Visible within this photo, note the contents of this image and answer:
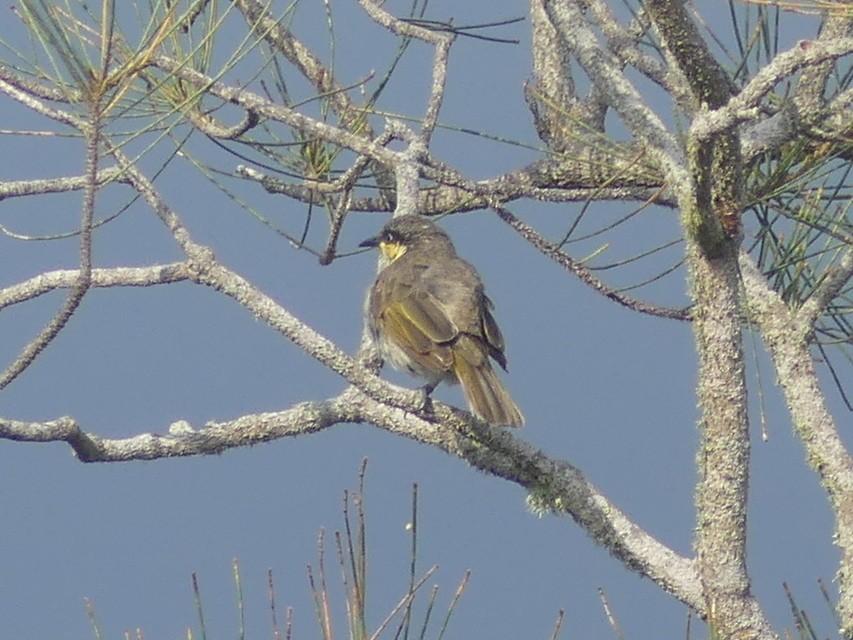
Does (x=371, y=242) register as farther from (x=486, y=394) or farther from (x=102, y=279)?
(x=102, y=279)

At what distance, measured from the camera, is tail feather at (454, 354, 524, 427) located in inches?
116

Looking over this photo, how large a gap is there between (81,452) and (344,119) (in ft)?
4.72

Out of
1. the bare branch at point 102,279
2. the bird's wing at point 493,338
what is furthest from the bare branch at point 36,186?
the bird's wing at point 493,338

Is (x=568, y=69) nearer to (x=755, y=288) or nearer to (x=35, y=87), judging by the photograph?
(x=755, y=288)

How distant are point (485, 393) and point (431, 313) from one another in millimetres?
551

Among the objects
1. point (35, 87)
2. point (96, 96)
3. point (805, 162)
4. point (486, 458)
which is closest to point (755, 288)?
point (805, 162)

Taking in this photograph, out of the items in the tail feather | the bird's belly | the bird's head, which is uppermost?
the bird's head

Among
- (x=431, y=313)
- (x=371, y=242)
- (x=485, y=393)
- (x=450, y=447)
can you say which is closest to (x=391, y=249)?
(x=371, y=242)

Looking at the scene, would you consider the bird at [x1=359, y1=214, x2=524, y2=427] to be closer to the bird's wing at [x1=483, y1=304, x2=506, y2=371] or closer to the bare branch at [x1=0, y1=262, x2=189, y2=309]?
the bird's wing at [x1=483, y1=304, x2=506, y2=371]

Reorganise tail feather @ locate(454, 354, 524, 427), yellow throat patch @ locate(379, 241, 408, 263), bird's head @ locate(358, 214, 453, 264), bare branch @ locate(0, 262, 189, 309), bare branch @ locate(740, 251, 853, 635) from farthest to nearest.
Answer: yellow throat patch @ locate(379, 241, 408, 263)
bird's head @ locate(358, 214, 453, 264)
tail feather @ locate(454, 354, 524, 427)
bare branch @ locate(0, 262, 189, 309)
bare branch @ locate(740, 251, 853, 635)

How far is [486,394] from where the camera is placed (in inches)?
124

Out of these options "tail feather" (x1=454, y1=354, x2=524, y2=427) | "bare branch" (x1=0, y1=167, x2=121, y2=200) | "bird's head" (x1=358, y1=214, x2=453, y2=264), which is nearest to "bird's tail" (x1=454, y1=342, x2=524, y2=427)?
"tail feather" (x1=454, y1=354, x2=524, y2=427)

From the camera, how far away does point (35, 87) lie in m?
2.77

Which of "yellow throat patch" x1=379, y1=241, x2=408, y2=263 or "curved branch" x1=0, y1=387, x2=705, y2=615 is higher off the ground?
"yellow throat patch" x1=379, y1=241, x2=408, y2=263
